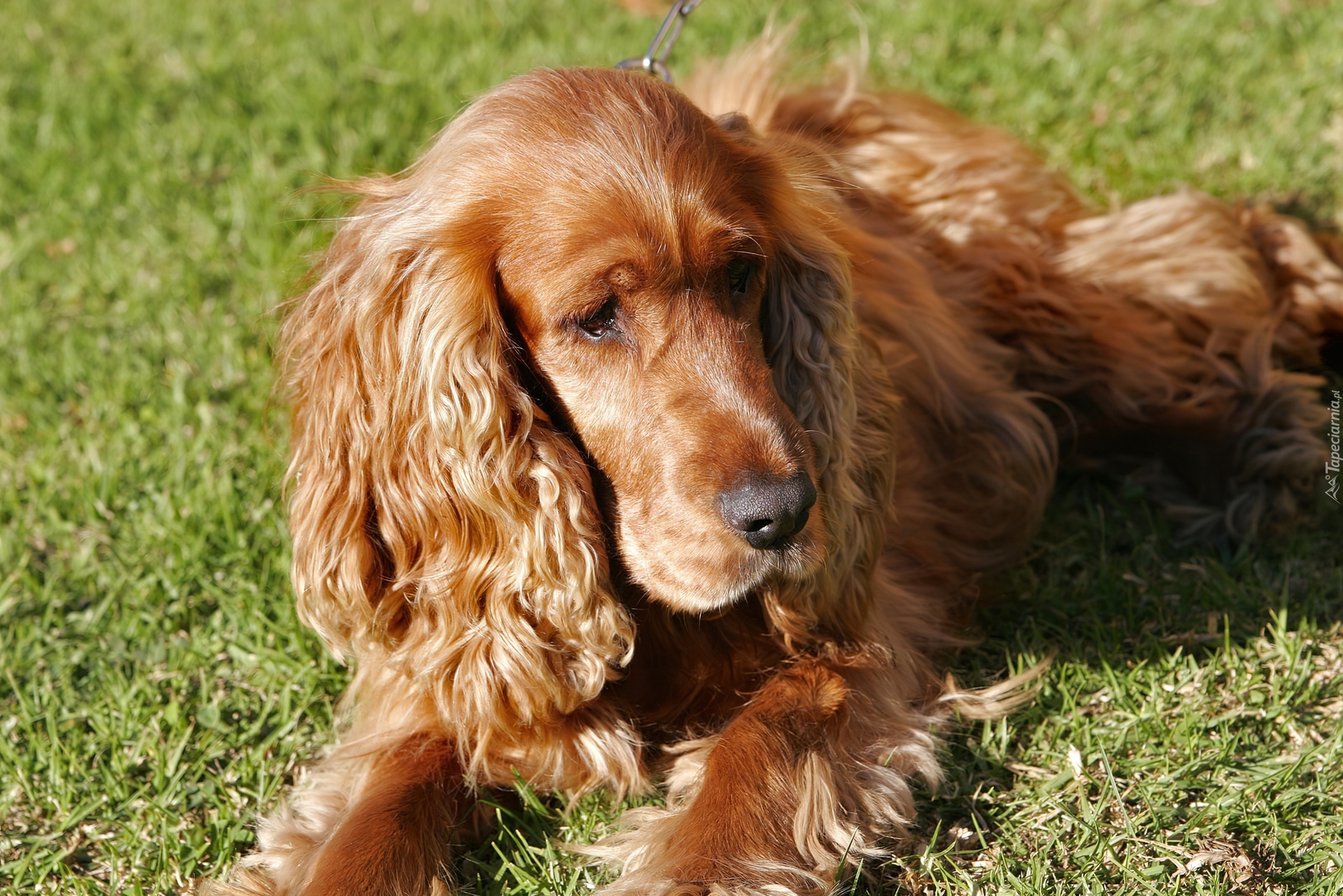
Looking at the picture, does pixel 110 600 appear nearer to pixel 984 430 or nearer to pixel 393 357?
pixel 393 357

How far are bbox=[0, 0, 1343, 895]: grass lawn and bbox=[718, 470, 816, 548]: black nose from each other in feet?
2.79

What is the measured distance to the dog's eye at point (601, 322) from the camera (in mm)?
2537

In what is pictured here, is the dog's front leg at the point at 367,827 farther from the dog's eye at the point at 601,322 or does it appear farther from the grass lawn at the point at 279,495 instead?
the dog's eye at the point at 601,322

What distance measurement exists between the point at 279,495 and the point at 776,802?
203 cm

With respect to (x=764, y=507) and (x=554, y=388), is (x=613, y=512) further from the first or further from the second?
(x=764, y=507)

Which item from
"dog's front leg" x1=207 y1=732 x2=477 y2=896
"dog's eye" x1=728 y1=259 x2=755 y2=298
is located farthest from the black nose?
"dog's front leg" x1=207 y1=732 x2=477 y2=896

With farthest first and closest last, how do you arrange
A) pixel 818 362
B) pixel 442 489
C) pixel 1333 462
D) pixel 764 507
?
pixel 1333 462 < pixel 818 362 < pixel 442 489 < pixel 764 507

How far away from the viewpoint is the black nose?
238 centimetres

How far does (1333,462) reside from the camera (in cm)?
385

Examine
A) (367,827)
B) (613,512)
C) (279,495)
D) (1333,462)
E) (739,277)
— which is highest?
(739,277)

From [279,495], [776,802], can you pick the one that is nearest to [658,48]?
[279,495]

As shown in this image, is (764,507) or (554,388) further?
(554,388)

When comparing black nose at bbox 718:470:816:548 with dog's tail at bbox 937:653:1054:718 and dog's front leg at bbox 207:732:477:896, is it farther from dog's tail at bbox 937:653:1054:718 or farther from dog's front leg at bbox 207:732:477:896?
dog's front leg at bbox 207:732:477:896

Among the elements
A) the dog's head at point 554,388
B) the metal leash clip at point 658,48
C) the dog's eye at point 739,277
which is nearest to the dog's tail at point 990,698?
the dog's head at point 554,388
